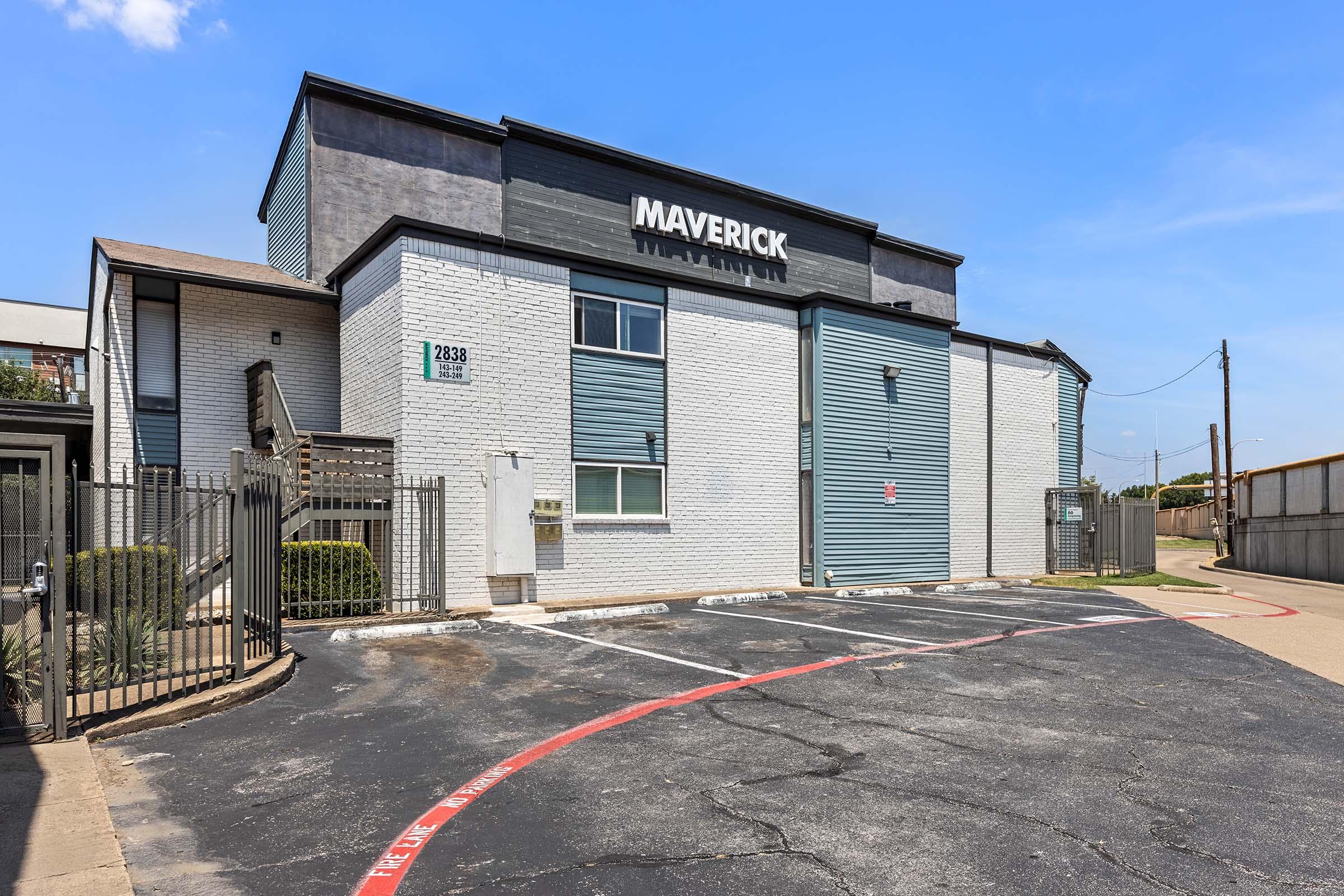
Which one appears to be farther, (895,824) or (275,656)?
(275,656)

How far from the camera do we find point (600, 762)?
239 inches

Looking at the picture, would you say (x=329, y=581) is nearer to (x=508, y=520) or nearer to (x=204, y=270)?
(x=508, y=520)

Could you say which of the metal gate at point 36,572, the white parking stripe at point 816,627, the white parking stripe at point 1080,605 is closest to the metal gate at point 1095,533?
the white parking stripe at point 1080,605

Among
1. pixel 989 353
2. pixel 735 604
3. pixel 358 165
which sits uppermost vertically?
pixel 358 165

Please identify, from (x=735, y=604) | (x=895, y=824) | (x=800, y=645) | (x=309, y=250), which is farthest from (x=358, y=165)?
(x=895, y=824)

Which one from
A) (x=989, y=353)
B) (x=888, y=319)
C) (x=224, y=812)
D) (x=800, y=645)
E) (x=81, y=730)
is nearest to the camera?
(x=224, y=812)

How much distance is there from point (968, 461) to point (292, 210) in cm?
1732

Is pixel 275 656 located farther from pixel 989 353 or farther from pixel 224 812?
pixel 989 353

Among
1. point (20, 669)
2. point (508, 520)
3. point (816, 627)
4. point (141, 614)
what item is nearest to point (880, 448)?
point (816, 627)

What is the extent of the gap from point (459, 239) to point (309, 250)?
4816 millimetres

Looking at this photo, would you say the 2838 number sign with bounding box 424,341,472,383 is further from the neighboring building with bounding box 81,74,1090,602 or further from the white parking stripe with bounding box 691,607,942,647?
the white parking stripe with bounding box 691,607,942,647

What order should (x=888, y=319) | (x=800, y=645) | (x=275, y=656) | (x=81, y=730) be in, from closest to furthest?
1. (x=81, y=730)
2. (x=275, y=656)
3. (x=800, y=645)
4. (x=888, y=319)

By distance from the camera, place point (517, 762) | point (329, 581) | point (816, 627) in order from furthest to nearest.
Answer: point (329, 581) → point (816, 627) → point (517, 762)

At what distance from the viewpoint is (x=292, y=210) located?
1970 cm
